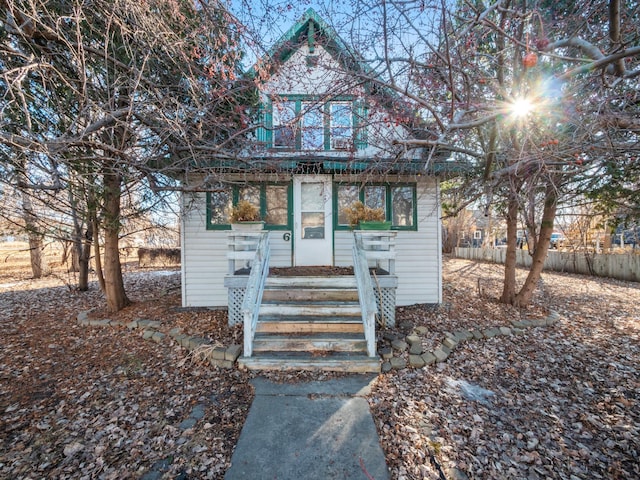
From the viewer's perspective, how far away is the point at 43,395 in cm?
325

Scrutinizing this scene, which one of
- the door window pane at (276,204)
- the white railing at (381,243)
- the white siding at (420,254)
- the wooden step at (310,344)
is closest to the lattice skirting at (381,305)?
the white railing at (381,243)

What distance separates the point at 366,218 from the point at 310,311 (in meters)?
2.42

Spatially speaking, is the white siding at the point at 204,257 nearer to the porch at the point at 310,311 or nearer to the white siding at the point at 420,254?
the porch at the point at 310,311

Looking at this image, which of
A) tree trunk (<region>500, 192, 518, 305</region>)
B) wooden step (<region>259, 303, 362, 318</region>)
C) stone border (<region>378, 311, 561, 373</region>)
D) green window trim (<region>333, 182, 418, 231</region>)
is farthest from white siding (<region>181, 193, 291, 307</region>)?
tree trunk (<region>500, 192, 518, 305</region>)

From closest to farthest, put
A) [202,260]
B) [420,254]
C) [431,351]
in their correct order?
[431,351]
[202,260]
[420,254]

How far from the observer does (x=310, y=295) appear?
484 cm

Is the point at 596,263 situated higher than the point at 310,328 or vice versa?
the point at 596,263

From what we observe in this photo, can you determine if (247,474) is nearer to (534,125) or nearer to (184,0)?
(534,125)

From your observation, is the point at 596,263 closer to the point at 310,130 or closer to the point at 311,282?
the point at 311,282

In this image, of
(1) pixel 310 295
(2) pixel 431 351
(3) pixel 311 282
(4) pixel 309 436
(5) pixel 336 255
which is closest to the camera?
(4) pixel 309 436

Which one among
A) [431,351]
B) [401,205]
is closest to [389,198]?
[401,205]

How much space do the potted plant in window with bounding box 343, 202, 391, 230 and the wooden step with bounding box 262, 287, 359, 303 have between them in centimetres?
145

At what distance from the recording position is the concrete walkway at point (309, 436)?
218cm

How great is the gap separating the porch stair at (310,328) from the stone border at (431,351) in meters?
0.32
